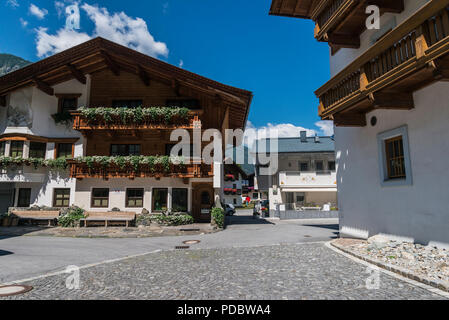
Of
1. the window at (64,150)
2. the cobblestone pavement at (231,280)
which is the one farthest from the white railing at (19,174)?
the cobblestone pavement at (231,280)

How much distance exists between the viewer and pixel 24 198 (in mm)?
19312

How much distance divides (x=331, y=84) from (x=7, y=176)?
2016 centimetres

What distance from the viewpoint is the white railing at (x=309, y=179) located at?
27625 mm

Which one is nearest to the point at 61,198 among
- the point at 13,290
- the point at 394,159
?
the point at 13,290

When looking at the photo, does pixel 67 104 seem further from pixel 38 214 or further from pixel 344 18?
pixel 344 18

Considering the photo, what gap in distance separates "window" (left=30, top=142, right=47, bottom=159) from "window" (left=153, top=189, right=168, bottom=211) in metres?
8.43

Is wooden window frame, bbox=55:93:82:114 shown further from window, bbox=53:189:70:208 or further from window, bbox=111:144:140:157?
window, bbox=53:189:70:208

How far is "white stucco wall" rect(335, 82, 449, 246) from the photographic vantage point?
701 centimetres

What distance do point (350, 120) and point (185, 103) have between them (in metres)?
12.7

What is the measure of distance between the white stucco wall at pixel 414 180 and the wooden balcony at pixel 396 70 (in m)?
0.55

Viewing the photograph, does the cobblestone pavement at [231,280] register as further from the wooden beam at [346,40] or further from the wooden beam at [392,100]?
the wooden beam at [346,40]

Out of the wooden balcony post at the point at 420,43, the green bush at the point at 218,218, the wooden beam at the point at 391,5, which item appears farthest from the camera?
the green bush at the point at 218,218

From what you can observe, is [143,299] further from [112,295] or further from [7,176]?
[7,176]

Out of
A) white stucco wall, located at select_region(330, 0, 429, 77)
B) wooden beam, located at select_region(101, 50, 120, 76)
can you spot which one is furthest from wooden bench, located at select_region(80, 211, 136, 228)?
white stucco wall, located at select_region(330, 0, 429, 77)
